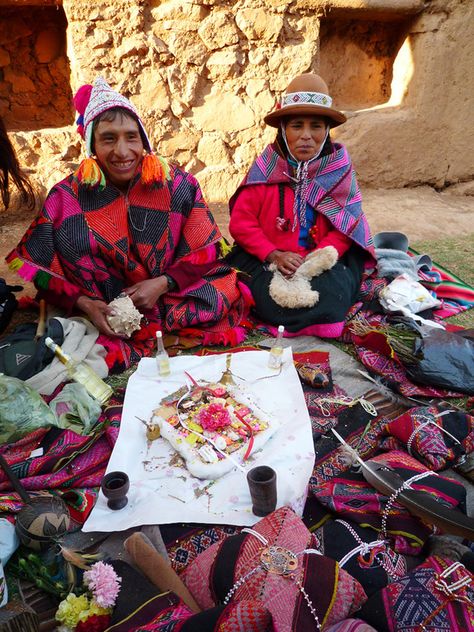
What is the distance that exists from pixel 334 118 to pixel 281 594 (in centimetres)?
286

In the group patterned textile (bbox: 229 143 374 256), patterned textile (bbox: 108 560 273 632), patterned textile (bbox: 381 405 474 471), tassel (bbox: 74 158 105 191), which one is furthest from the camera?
patterned textile (bbox: 229 143 374 256)

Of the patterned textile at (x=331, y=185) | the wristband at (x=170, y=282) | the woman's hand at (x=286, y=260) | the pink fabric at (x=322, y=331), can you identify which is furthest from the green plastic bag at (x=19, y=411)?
the patterned textile at (x=331, y=185)

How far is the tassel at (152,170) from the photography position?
110 inches

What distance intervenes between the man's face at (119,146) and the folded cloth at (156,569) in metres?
2.03

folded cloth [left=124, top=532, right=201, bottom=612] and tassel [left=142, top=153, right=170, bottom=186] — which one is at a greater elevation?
tassel [left=142, top=153, right=170, bottom=186]

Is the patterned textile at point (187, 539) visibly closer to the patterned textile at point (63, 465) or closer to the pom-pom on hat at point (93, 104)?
the patterned textile at point (63, 465)

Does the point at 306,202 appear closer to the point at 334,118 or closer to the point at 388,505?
the point at 334,118

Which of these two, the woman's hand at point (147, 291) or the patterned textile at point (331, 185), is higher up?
the patterned textile at point (331, 185)

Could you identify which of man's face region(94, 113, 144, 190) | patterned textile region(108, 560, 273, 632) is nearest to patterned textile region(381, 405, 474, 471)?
patterned textile region(108, 560, 273, 632)

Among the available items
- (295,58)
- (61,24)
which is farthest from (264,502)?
(61,24)

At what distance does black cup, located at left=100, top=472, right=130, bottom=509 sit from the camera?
1.79 m

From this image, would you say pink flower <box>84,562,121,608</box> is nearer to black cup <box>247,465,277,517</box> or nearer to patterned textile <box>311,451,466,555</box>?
black cup <box>247,465,277,517</box>

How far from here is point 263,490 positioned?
1.71 meters

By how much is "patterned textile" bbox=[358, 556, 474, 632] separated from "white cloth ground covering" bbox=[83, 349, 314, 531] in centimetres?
53
